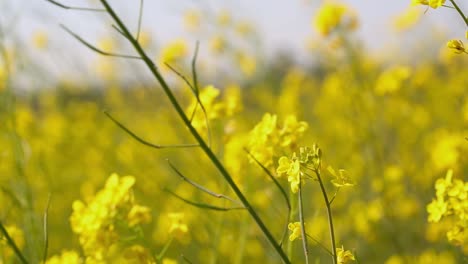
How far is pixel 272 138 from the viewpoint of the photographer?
155 cm

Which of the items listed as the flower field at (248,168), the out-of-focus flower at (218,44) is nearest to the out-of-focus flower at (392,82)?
the flower field at (248,168)

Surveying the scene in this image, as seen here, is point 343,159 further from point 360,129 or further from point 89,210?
point 89,210

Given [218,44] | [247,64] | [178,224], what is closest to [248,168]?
[178,224]

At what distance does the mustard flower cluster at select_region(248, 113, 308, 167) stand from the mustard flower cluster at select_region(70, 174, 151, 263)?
1.02 feet

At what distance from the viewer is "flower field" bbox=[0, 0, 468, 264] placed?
4.54ft

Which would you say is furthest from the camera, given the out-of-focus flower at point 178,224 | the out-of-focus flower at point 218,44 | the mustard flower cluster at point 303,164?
the out-of-focus flower at point 218,44

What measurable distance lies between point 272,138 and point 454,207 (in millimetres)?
420

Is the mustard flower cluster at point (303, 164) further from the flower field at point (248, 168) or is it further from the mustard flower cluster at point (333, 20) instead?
the mustard flower cluster at point (333, 20)

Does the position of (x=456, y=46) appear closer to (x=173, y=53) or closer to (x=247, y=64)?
Result: (x=173, y=53)

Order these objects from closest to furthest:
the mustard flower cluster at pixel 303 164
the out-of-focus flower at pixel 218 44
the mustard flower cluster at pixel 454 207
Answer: the mustard flower cluster at pixel 303 164
the mustard flower cluster at pixel 454 207
the out-of-focus flower at pixel 218 44

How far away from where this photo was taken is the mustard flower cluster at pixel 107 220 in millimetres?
1581

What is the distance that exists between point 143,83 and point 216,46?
52.9 inches

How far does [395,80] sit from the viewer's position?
3186 mm

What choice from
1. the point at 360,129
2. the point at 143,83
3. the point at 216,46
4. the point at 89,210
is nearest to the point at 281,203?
the point at 360,129
